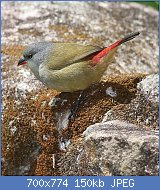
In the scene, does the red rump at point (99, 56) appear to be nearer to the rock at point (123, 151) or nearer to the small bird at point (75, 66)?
the small bird at point (75, 66)

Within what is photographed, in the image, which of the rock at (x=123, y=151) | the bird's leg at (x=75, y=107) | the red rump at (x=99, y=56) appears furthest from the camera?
the bird's leg at (x=75, y=107)

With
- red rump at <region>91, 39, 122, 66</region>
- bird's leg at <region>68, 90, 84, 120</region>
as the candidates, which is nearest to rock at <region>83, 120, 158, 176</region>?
bird's leg at <region>68, 90, 84, 120</region>

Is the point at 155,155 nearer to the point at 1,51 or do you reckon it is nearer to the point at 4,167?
the point at 4,167

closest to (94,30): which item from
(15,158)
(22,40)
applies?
(22,40)

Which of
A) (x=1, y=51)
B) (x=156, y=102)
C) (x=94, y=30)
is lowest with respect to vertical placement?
(x=156, y=102)

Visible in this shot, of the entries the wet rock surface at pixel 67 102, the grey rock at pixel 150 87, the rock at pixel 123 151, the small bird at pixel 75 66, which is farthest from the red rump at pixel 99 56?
the rock at pixel 123 151

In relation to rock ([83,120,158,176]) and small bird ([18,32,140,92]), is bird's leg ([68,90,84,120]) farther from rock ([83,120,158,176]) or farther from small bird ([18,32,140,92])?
rock ([83,120,158,176])
